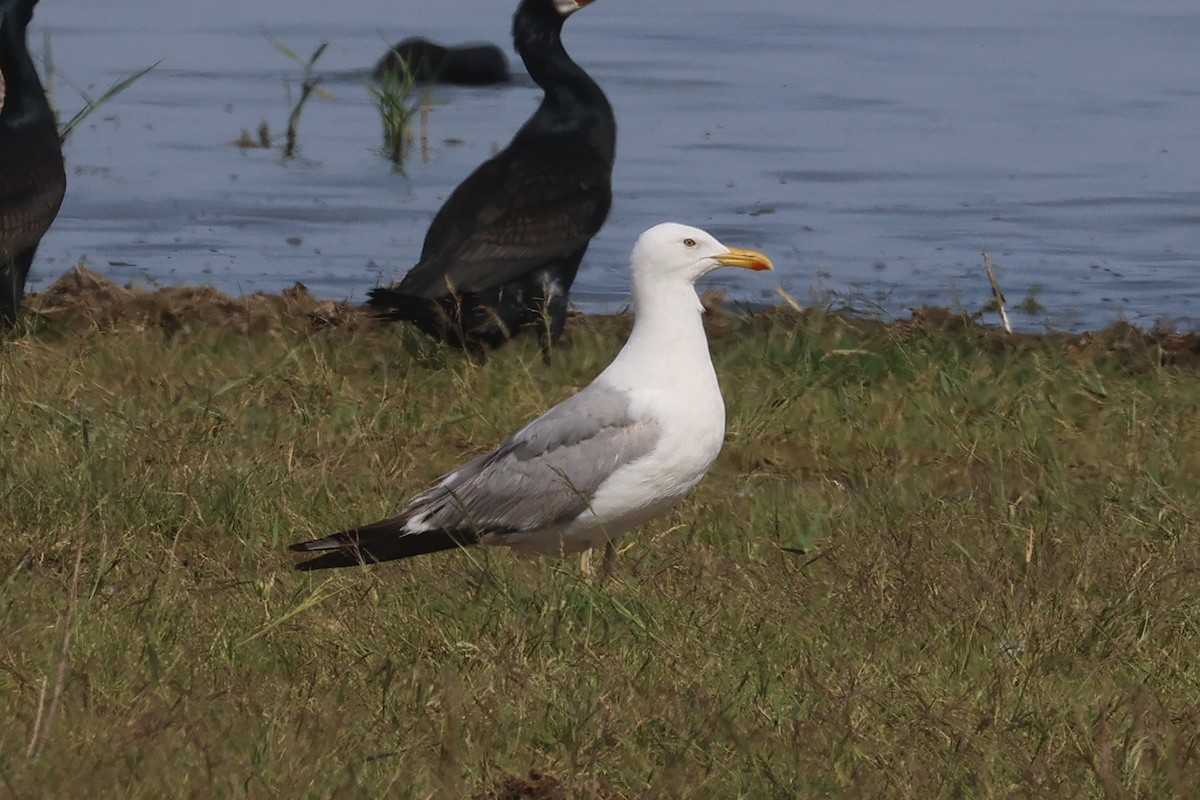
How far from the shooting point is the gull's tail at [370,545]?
5.20m

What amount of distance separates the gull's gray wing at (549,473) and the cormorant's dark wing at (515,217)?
8.01ft

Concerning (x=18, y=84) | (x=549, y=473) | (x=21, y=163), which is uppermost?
(x=18, y=84)

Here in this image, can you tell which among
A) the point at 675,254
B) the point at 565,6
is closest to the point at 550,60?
the point at 565,6

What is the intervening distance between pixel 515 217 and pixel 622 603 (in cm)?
342

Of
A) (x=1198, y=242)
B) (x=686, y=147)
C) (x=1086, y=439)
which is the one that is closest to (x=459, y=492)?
(x=1086, y=439)

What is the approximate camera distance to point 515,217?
820cm

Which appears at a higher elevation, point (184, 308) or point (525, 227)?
point (525, 227)

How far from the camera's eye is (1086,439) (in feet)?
23.7

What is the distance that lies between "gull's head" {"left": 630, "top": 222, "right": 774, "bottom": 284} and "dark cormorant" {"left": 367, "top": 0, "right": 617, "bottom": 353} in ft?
6.74

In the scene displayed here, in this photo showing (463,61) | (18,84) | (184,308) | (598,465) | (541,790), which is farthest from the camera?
(463,61)

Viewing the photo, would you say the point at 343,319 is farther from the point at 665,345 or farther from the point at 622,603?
the point at 622,603

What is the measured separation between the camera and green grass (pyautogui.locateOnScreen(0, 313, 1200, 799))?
4078 mm

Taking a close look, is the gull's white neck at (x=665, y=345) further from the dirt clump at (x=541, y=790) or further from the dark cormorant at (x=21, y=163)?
the dark cormorant at (x=21, y=163)

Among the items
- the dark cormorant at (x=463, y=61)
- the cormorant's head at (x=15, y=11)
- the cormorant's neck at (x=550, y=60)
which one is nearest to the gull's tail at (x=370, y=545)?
the cormorant's neck at (x=550, y=60)
